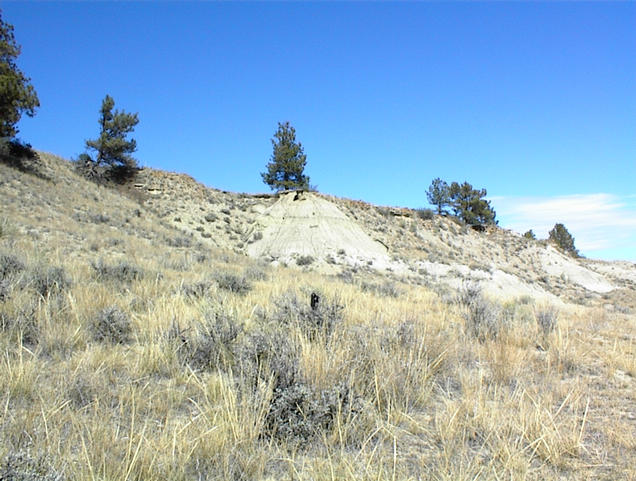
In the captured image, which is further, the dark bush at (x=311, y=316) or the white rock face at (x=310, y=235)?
the white rock face at (x=310, y=235)

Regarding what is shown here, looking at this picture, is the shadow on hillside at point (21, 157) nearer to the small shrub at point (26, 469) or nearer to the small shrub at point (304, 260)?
the small shrub at point (304, 260)

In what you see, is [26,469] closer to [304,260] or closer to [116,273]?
[116,273]

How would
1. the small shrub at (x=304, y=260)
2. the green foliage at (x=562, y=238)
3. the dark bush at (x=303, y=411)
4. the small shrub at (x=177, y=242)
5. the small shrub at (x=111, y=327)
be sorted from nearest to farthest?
the dark bush at (x=303, y=411) → the small shrub at (x=111, y=327) → the small shrub at (x=177, y=242) → the small shrub at (x=304, y=260) → the green foliage at (x=562, y=238)

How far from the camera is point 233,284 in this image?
940cm

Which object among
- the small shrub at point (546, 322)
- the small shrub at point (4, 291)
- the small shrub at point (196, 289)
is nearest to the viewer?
the small shrub at point (4, 291)

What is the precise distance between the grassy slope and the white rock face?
2169 centimetres

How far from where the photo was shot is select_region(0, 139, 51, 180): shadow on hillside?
24598 mm

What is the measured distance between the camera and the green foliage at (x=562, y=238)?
57000 millimetres

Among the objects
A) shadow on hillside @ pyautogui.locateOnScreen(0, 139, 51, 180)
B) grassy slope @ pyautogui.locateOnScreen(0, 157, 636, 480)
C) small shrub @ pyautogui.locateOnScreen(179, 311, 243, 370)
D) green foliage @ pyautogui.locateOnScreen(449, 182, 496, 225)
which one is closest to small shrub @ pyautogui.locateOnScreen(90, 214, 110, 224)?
shadow on hillside @ pyautogui.locateOnScreen(0, 139, 51, 180)

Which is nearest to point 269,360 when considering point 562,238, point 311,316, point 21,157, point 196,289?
point 311,316

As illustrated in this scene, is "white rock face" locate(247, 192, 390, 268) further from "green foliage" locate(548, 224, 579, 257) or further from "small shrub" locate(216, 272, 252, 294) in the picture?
"green foliage" locate(548, 224, 579, 257)

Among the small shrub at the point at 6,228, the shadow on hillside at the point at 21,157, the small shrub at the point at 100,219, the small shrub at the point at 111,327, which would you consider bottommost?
the small shrub at the point at 111,327

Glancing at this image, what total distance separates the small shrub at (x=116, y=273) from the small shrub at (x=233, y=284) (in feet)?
5.72

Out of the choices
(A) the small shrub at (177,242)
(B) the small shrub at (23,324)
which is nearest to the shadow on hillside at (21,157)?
(A) the small shrub at (177,242)
